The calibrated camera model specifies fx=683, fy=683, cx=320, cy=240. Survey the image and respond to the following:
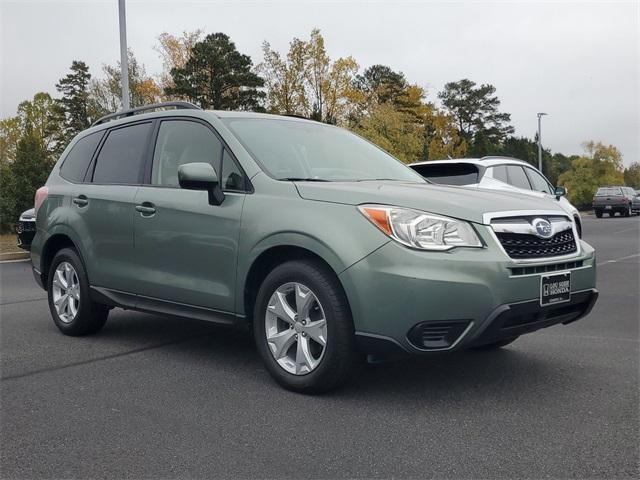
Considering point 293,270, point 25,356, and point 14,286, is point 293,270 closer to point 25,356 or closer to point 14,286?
point 25,356

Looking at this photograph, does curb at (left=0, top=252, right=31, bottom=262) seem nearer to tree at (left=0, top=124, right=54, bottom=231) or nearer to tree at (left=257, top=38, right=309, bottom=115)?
tree at (left=0, top=124, right=54, bottom=231)

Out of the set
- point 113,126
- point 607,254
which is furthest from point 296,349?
point 607,254

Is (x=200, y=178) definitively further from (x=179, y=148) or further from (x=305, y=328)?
(x=305, y=328)

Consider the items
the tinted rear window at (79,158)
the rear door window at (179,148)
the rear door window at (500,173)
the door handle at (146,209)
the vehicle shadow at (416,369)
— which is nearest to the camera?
the vehicle shadow at (416,369)

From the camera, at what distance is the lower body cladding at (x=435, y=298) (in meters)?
3.60

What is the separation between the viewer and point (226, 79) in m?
45.8

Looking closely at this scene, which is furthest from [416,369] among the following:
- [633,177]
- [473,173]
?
[633,177]

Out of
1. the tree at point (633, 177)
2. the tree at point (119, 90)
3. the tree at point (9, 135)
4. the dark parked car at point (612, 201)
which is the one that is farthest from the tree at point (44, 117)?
the tree at point (633, 177)

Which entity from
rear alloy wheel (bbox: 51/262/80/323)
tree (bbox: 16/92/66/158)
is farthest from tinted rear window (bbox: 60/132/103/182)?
tree (bbox: 16/92/66/158)

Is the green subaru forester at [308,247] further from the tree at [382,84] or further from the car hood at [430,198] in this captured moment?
the tree at [382,84]

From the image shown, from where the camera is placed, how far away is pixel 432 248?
3670mm

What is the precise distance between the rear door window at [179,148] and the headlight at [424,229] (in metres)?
1.50

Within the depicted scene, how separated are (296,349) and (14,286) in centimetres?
701

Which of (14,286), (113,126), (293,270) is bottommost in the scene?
(14,286)
